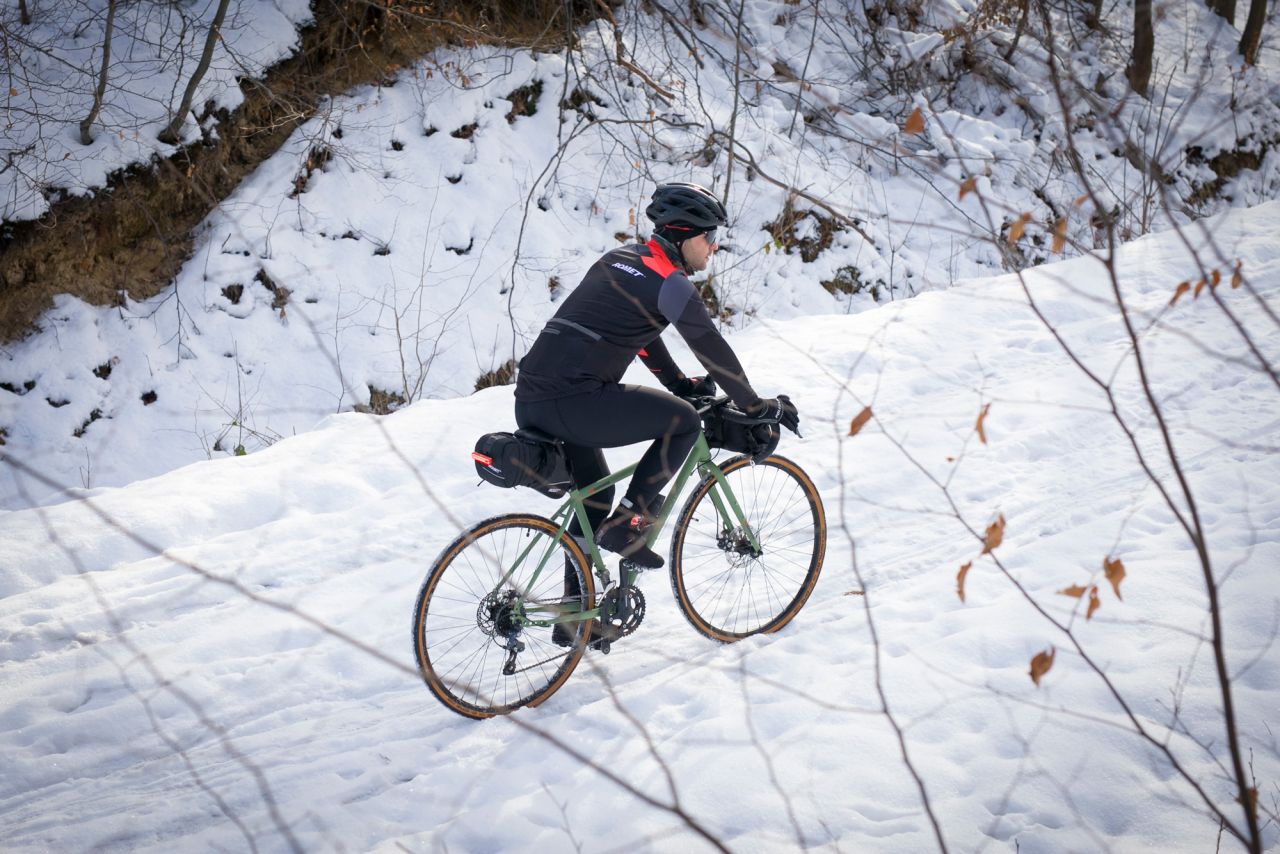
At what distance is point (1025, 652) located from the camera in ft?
12.4

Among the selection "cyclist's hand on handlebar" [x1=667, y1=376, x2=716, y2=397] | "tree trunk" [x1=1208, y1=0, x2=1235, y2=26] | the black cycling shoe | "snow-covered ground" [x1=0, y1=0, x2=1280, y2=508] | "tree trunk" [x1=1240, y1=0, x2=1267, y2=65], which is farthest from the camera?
"tree trunk" [x1=1208, y1=0, x2=1235, y2=26]

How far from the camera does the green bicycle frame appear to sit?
366 centimetres

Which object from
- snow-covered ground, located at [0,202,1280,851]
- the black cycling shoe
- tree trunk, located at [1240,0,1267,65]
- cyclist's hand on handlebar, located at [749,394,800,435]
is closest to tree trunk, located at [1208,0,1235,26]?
tree trunk, located at [1240,0,1267,65]

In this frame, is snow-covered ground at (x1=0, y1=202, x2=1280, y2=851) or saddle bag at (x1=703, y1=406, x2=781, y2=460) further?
saddle bag at (x1=703, y1=406, x2=781, y2=460)

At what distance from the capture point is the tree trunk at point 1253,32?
47.8 ft

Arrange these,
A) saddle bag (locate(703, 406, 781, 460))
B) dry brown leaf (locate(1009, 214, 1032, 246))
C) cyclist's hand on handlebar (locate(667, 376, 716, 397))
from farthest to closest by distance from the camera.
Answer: cyclist's hand on handlebar (locate(667, 376, 716, 397)) → saddle bag (locate(703, 406, 781, 460)) → dry brown leaf (locate(1009, 214, 1032, 246))

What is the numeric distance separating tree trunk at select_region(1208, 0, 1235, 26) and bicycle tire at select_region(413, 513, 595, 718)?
57.9 feet

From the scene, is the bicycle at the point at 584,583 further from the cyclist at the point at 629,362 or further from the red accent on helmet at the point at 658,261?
the red accent on helmet at the point at 658,261

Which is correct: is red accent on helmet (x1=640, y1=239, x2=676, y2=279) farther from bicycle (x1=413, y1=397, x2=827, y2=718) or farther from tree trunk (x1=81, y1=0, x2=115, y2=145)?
tree trunk (x1=81, y1=0, x2=115, y2=145)

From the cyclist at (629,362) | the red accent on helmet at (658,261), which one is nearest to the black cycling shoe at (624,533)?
the cyclist at (629,362)

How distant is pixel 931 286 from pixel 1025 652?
7286mm

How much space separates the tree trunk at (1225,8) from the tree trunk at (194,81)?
16395 millimetres

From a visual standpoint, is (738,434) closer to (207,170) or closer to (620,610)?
(620,610)

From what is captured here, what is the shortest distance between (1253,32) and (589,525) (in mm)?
16724
